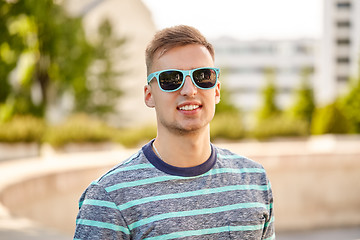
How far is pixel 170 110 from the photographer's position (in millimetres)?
1952

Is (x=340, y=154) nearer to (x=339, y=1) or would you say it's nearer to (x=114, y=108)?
(x=114, y=108)

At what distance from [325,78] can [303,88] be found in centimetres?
4171

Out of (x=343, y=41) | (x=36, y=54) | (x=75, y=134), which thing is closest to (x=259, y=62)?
(x=343, y=41)

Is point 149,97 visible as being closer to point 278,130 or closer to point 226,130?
point 226,130

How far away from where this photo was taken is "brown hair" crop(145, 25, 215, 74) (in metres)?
1.89

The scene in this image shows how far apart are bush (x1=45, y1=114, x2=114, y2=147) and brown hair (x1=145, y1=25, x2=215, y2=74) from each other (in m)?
15.4

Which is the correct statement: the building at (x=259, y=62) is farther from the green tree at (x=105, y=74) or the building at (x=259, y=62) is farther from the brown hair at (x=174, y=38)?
the brown hair at (x=174, y=38)

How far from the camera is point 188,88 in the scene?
1.94 meters

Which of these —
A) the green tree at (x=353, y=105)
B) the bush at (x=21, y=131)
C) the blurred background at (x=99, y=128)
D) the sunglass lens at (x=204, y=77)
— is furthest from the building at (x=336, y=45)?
the sunglass lens at (x=204, y=77)

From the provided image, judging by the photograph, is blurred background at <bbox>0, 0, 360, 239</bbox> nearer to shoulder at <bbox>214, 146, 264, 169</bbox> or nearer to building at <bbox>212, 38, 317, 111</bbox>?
shoulder at <bbox>214, 146, 264, 169</bbox>

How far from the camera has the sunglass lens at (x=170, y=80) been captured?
6.29 feet

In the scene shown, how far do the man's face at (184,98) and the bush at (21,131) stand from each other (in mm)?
14434

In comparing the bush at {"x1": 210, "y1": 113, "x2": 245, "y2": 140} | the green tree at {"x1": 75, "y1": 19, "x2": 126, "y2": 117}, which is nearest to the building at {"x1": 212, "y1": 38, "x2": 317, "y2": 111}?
the green tree at {"x1": 75, "y1": 19, "x2": 126, "y2": 117}

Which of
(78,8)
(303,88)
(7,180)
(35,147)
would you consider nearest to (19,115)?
(35,147)
